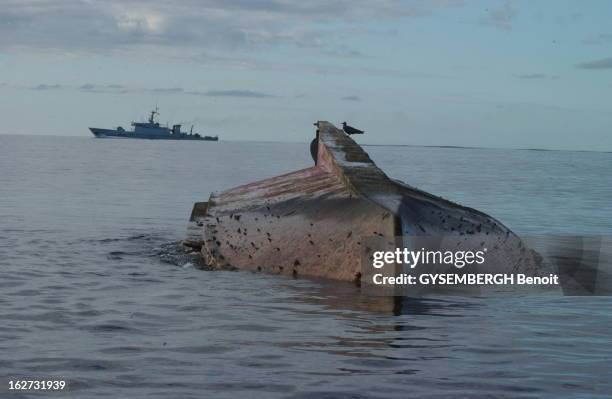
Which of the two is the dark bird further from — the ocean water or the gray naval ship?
the gray naval ship

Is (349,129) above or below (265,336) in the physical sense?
above

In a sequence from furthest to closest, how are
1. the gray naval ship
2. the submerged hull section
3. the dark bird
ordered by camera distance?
the gray naval ship
the dark bird
the submerged hull section

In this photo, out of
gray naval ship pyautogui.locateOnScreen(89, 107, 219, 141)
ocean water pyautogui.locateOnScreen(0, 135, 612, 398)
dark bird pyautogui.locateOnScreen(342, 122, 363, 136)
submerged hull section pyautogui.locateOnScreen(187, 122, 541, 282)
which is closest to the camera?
ocean water pyautogui.locateOnScreen(0, 135, 612, 398)

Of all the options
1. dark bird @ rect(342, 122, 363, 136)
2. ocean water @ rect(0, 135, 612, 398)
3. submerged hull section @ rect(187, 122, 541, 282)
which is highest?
dark bird @ rect(342, 122, 363, 136)

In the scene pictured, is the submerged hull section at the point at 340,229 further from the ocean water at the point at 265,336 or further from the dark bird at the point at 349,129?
the dark bird at the point at 349,129

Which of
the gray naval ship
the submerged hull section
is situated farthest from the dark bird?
the gray naval ship

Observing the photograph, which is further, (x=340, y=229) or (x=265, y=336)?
(x=340, y=229)

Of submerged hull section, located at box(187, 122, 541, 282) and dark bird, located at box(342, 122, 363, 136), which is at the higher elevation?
dark bird, located at box(342, 122, 363, 136)

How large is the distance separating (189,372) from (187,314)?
2.14 meters

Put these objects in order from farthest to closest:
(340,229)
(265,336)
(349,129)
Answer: (349,129) < (340,229) < (265,336)

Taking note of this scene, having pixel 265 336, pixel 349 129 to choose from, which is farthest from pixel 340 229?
pixel 349 129

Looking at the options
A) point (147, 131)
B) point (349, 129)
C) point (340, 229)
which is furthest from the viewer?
point (147, 131)

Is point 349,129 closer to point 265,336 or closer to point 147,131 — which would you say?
point 265,336

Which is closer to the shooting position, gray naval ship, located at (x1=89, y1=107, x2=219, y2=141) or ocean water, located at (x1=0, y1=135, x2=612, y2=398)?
ocean water, located at (x1=0, y1=135, x2=612, y2=398)
